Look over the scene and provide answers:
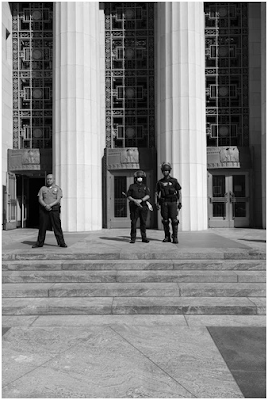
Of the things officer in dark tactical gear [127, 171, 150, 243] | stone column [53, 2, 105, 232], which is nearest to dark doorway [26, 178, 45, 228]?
stone column [53, 2, 105, 232]

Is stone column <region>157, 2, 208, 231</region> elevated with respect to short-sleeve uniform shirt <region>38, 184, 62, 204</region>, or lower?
elevated

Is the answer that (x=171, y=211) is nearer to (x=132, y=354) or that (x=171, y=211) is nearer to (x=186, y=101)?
(x=132, y=354)

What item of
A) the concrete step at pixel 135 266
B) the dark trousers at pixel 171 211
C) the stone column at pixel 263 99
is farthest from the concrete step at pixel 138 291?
the stone column at pixel 263 99

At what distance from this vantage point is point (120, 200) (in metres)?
14.2

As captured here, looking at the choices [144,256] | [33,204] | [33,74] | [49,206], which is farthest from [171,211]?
[33,204]

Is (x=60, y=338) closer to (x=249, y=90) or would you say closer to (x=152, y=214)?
(x=152, y=214)

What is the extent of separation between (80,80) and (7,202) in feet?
20.0

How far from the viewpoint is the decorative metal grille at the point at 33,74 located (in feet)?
48.7

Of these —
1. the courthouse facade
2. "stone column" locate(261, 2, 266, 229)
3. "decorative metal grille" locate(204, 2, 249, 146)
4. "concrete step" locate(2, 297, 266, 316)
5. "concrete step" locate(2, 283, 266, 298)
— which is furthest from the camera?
"decorative metal grille" locate(204, 2, 249, 146)

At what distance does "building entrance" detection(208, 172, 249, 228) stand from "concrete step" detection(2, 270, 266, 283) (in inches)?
327

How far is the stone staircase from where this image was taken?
16.8ft

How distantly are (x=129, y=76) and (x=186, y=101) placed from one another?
11.5ft

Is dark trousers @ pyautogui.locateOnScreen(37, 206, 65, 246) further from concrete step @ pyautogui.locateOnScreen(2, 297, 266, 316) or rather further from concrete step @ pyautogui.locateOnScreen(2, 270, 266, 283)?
concrete step @ pyautogui.locateOnScreen(2, 297, 266, 316)

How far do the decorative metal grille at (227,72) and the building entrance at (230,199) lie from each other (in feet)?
5.20
